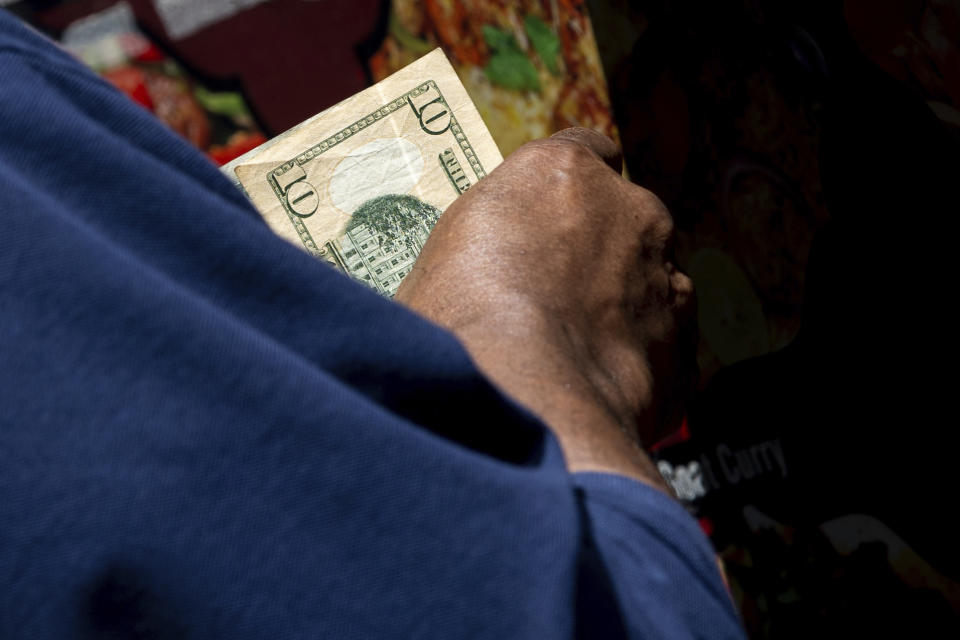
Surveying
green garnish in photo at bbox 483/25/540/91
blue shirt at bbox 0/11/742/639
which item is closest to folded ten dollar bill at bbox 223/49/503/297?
green garnish in photo at bbox 483/25/540/91

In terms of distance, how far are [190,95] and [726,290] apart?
1137mm

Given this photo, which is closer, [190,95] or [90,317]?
[90,317]

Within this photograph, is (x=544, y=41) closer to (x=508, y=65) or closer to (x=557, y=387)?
(x=508, y=65)

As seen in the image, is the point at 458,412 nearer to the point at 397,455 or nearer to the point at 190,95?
the point at 397,455

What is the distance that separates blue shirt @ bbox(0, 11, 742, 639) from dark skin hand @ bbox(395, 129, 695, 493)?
0.13 metres

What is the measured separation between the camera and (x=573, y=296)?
2.88 ft

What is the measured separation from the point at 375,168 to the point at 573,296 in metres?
0.61

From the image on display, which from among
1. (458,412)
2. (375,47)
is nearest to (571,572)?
(458,412)

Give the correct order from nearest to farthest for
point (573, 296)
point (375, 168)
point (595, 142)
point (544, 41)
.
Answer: point (573, 296)
point (595, 142)
point (375, 168)
point (544, 41)

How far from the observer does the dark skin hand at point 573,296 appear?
72cm

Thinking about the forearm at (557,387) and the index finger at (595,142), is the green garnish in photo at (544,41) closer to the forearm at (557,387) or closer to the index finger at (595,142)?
the index finger at (595,142)

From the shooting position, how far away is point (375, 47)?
1568mm

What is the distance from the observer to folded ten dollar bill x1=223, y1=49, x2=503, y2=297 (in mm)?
1353

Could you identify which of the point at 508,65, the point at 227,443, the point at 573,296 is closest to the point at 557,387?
the point at 573,296
